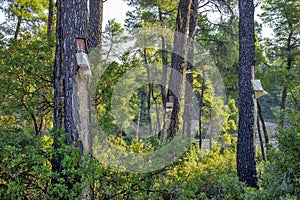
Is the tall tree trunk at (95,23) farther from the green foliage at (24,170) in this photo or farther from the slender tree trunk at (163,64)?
the slender tree trunk at (163,64)

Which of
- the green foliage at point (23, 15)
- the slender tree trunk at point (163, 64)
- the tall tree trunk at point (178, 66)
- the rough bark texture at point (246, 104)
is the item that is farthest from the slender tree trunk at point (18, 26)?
the rough bark texture at point (246, 104)

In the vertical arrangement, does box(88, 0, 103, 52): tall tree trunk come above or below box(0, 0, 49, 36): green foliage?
below

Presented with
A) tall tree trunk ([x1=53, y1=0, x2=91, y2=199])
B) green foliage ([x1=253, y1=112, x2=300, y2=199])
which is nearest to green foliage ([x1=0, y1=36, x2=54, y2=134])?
tall tree trunk ([x1=53, y1=0, x2=91, y2=199])

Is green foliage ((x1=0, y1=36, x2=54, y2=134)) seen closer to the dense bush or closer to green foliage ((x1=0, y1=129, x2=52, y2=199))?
the dense bush

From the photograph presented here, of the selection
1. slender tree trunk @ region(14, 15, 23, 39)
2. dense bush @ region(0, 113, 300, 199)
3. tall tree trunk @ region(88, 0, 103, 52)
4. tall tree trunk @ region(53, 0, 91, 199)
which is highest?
slender tree trunk @ region(14, 15, 23, 39)

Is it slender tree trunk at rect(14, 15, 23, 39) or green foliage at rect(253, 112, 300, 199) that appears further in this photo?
slender tree trunk at rect(14, 15, 23, 39)

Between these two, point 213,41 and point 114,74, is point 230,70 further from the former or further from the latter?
point 114,74

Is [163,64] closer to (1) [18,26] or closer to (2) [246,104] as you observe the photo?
(1) [18,26]

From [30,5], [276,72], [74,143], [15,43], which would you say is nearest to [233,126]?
[276,72]

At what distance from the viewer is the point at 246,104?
13.4 ft

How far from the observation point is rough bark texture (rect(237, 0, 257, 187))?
13.3 feet

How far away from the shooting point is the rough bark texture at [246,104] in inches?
159

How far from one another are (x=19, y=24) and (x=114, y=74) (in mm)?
6403

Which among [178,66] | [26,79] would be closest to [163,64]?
[178,66]
